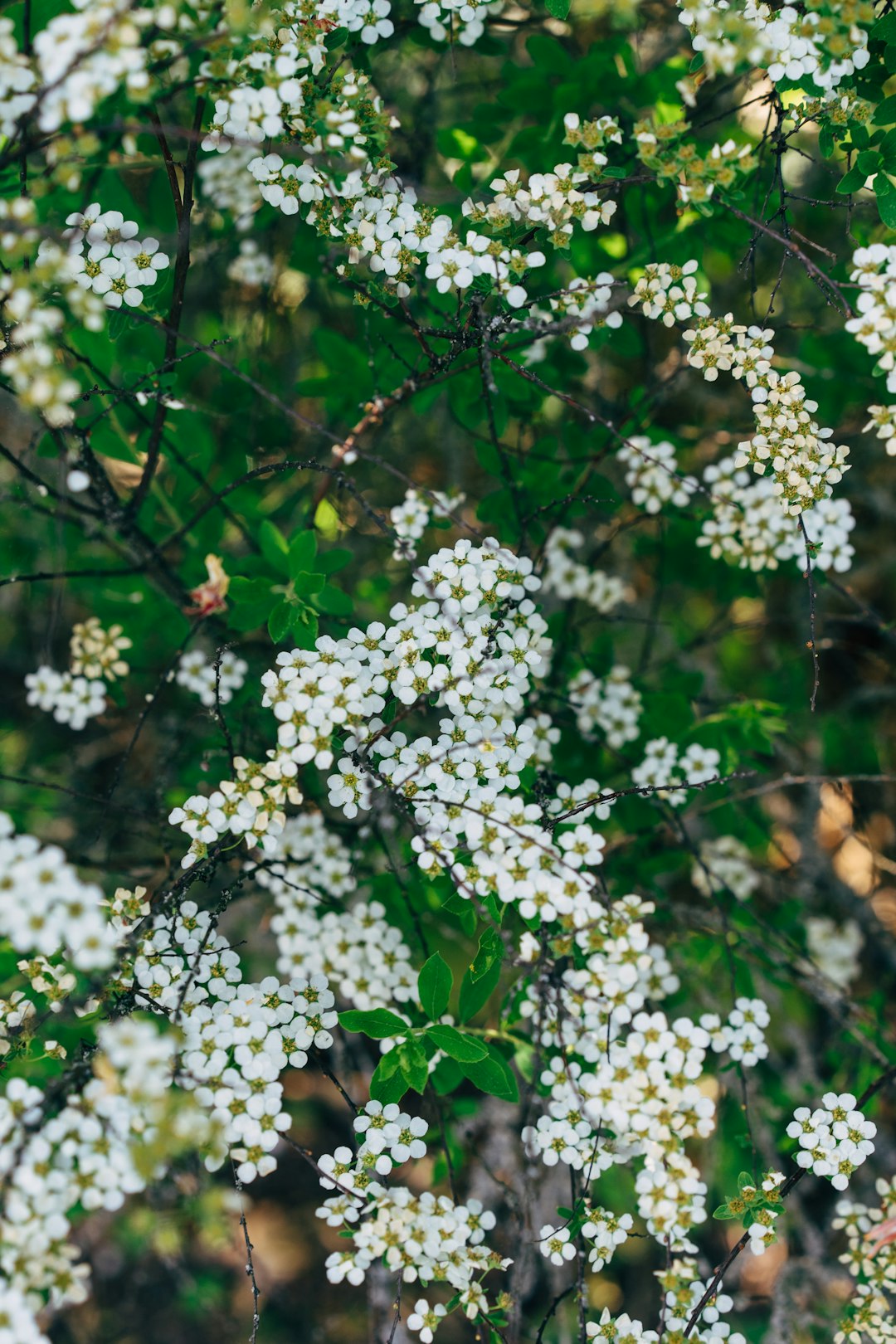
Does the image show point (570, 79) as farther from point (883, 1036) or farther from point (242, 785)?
point (883, 1036)

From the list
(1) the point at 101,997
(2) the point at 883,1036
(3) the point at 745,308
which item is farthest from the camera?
(3) the point at 745,308

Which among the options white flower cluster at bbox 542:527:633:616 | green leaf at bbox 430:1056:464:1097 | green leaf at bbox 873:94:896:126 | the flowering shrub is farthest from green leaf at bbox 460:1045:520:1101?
green leaf at bbox 873:94:896:126

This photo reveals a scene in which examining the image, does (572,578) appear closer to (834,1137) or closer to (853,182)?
(853,182)

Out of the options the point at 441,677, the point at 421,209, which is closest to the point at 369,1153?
the point at 441,677

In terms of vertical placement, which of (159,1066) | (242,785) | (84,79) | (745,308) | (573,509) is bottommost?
(159,1066)

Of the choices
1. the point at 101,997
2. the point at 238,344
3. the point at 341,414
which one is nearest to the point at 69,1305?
the point at 101,997
